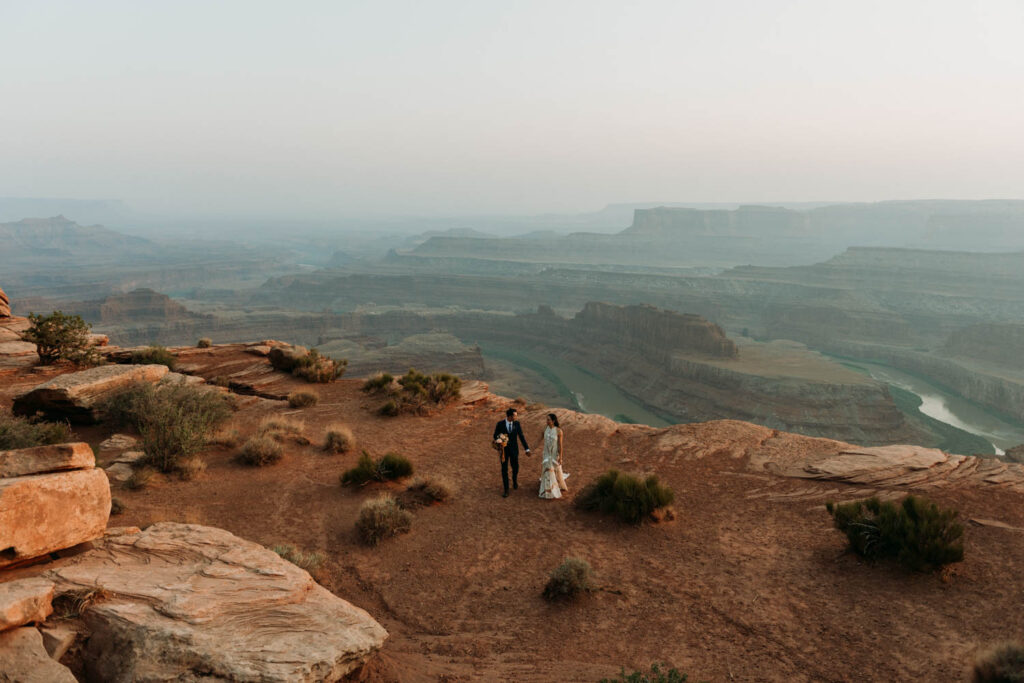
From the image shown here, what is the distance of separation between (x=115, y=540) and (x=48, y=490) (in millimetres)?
892

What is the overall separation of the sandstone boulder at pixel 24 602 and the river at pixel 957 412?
70.8 metres

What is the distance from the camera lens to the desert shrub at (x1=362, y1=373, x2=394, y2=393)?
703 inches

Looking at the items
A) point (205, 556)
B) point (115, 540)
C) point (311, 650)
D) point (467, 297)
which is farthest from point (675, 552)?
point (467, 297)

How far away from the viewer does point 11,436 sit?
32.1 ft

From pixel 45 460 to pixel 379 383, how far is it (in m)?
12.3

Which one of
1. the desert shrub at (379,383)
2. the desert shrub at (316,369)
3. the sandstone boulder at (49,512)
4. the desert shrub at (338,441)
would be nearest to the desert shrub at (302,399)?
the desert shrub at (379,383)

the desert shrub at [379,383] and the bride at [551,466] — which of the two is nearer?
the bride at [551,466]

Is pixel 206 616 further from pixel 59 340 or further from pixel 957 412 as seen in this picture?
pixel 957 412

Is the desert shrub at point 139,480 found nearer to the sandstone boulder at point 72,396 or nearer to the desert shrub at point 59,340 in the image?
the sandstone boulder at point 72,396

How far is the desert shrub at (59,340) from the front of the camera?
17438 mm

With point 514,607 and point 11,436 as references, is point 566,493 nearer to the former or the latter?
point 514,607

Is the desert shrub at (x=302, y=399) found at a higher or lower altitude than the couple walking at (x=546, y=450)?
lower

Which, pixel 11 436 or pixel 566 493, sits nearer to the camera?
pixel 11 436

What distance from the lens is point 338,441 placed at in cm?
1273
